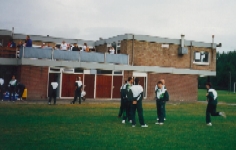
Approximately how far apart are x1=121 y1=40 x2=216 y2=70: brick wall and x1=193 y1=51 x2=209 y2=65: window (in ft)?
1.56

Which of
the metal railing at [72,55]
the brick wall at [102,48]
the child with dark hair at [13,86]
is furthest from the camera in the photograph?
the brick wall at [102,48]

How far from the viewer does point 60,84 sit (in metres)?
31.3

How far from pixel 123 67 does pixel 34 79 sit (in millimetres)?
8866

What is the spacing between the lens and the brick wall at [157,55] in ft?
114

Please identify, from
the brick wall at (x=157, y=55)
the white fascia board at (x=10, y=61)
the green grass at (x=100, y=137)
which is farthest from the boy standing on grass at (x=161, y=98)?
the brick wall at (x=157, y=55)

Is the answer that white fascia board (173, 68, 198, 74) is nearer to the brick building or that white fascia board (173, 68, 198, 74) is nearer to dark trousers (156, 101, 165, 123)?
the brick building

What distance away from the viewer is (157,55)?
3603cm

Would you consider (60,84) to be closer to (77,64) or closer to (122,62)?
(77,64)

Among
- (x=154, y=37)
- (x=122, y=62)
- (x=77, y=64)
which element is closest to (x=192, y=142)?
(x=77, y=64)

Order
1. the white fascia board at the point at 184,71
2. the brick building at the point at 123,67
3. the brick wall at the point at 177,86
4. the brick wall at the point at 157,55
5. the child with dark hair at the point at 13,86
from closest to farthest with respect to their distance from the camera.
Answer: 1. the child with dark hair at the point at 13,86
2. the brick building at the point at 123,67
3. the brick wall at the point at 157,55
4. the brick wall at the point at 177,86
5. the white fascia board at the point at 184,71

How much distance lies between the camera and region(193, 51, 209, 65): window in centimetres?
3892

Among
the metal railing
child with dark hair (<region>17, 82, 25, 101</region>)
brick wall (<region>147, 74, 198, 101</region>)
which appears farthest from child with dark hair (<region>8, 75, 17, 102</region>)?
brick wall (<region>147, 74, 198, 101</region>)

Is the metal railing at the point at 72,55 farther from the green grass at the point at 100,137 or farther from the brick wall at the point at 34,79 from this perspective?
the green grass at the point at 100,137

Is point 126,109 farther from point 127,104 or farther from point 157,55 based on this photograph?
point 157,55
